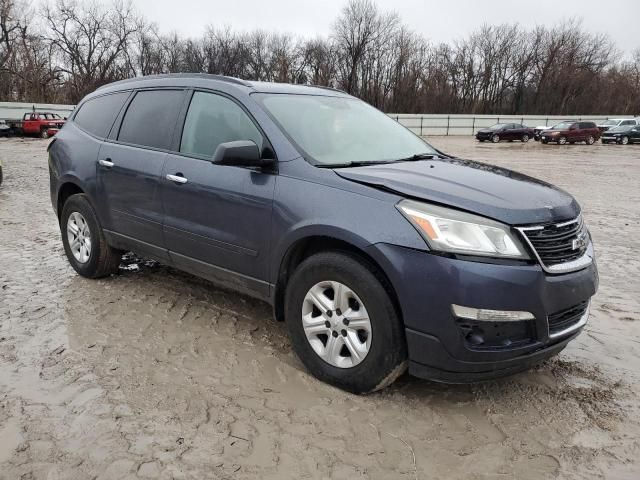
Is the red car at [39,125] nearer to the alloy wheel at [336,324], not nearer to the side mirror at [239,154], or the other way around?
the side mirror at [239,154]

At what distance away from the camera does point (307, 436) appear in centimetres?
267

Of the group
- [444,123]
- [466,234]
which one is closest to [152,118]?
[466,234]

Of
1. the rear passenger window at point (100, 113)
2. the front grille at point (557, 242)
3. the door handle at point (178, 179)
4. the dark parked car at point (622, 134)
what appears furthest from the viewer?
the dark parked car at point (622, 134)

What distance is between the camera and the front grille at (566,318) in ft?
9.07

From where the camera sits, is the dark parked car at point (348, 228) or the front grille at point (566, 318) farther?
the front grille at point (566, 318)

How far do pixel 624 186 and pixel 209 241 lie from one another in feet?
43.5

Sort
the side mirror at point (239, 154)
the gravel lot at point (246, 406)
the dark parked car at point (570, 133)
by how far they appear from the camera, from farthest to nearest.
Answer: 1. the dark parked car at point (570, 133)
2. the side mirror at point (239, 154)
3. the gravel lot at point (246, 406)

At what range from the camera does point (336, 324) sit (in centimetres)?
300

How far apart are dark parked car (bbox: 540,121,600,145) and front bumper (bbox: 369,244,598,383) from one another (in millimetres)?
35862

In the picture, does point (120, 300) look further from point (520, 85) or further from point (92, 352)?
point (520, 85)

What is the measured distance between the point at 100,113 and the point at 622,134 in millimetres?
39123

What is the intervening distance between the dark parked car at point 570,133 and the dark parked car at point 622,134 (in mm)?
1094

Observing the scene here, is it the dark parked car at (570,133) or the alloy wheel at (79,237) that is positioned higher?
the dark parked car at (570,133)

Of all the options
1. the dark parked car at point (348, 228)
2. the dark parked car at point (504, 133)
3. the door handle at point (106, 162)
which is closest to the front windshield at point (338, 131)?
the dark parked car at point (348, 228)
